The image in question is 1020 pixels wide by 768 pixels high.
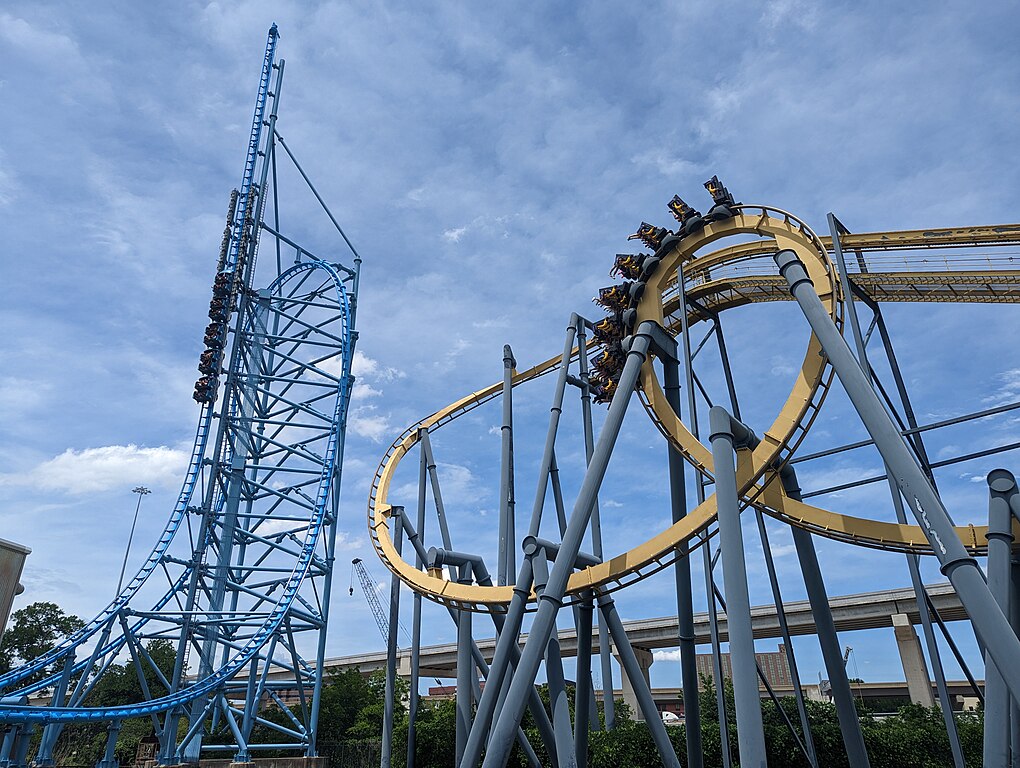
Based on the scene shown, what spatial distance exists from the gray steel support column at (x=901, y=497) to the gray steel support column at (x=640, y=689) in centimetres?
319

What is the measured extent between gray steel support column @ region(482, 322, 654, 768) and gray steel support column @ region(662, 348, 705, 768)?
1.17m

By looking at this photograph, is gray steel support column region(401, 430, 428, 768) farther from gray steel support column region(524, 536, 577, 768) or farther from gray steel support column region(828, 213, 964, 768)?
gray steel support column region(828, 213, 964, 768)

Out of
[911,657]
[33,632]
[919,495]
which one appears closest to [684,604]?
[919,495]

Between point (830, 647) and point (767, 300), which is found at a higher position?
point (767, 300)

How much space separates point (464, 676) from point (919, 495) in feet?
27.4

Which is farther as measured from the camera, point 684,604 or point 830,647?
point 684,604

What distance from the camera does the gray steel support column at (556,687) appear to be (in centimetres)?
922

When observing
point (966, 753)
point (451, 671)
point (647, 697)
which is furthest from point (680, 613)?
point (451, 671)

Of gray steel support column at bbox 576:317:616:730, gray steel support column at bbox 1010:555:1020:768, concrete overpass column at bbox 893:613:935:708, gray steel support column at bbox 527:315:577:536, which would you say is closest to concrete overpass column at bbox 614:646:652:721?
concrete overpass column at bbox 893:613:935:708

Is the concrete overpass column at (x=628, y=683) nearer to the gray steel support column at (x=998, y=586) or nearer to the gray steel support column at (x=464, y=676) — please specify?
the gray steel support column at (x=464, y=676)

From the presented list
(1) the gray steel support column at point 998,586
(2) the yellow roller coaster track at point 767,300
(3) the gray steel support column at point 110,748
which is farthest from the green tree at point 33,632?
(1) the gray steel support column at point 998,586

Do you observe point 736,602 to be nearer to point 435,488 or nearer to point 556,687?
point 556,687

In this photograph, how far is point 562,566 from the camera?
8984 millimetres

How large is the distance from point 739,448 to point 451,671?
36433 millimetres
